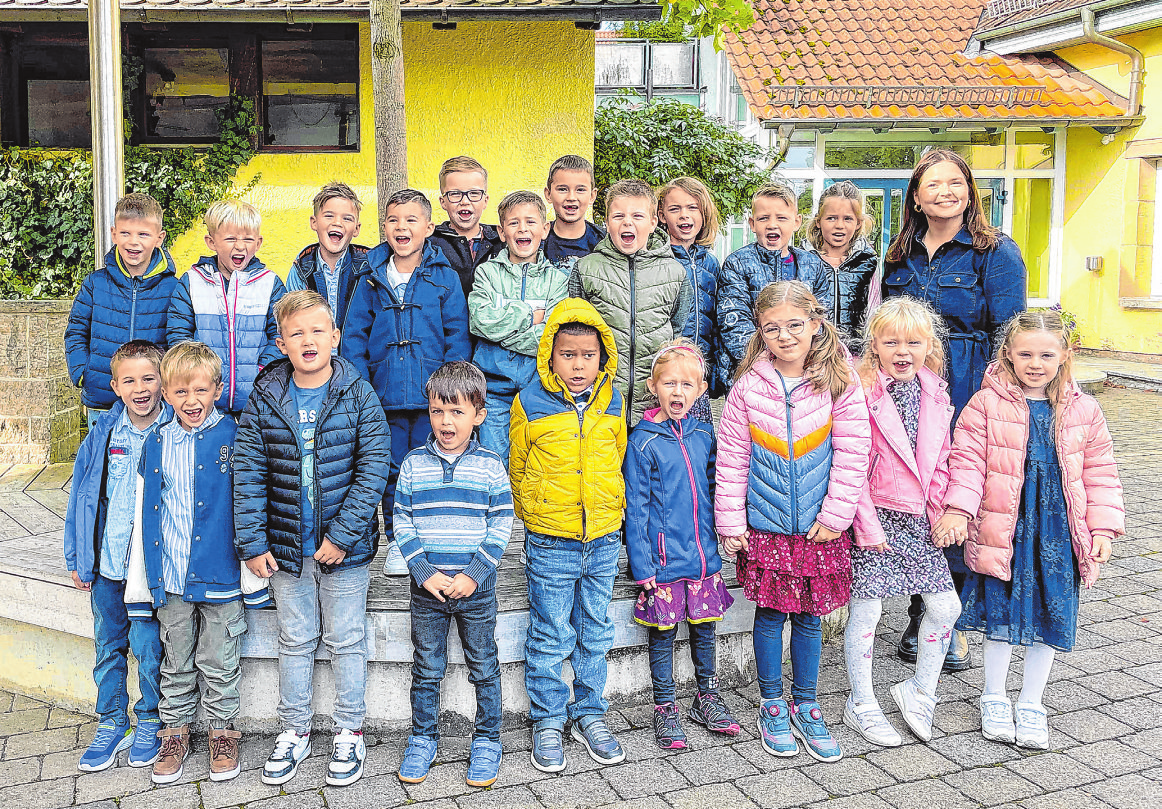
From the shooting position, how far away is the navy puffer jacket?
3387 mm

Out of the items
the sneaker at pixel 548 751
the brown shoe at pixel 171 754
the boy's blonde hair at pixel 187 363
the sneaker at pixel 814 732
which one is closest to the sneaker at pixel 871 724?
the sneaker at pixel 814 732

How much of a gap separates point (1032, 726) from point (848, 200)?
2316 mm

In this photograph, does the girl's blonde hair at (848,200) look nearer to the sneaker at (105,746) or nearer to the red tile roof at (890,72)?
the sneaker at (105,746)

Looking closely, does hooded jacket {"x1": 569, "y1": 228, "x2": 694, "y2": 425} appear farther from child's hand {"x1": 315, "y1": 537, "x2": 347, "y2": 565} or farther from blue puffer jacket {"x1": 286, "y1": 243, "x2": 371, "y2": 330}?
child's hand {"x1": 315, "y1": 537, "x2": 347, "y2": 565}

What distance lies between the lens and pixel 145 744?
352 centimetres

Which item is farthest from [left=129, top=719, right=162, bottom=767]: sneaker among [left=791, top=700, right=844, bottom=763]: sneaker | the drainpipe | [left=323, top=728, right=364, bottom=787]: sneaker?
the drainpipe

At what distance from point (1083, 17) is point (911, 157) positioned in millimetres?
2775

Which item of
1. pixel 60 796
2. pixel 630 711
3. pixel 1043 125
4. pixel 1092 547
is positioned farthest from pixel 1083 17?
pixel 60 796

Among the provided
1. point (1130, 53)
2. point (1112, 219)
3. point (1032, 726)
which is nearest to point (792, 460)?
point (1032, 726)

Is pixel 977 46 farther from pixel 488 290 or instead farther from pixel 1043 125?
pixel 488 290

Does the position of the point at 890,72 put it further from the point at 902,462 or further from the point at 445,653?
the point at 445,653

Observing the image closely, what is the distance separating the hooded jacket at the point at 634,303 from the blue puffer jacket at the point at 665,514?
41 centimetres

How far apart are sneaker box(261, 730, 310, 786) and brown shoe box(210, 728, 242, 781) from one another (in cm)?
11

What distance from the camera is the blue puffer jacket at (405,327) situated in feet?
13.1
